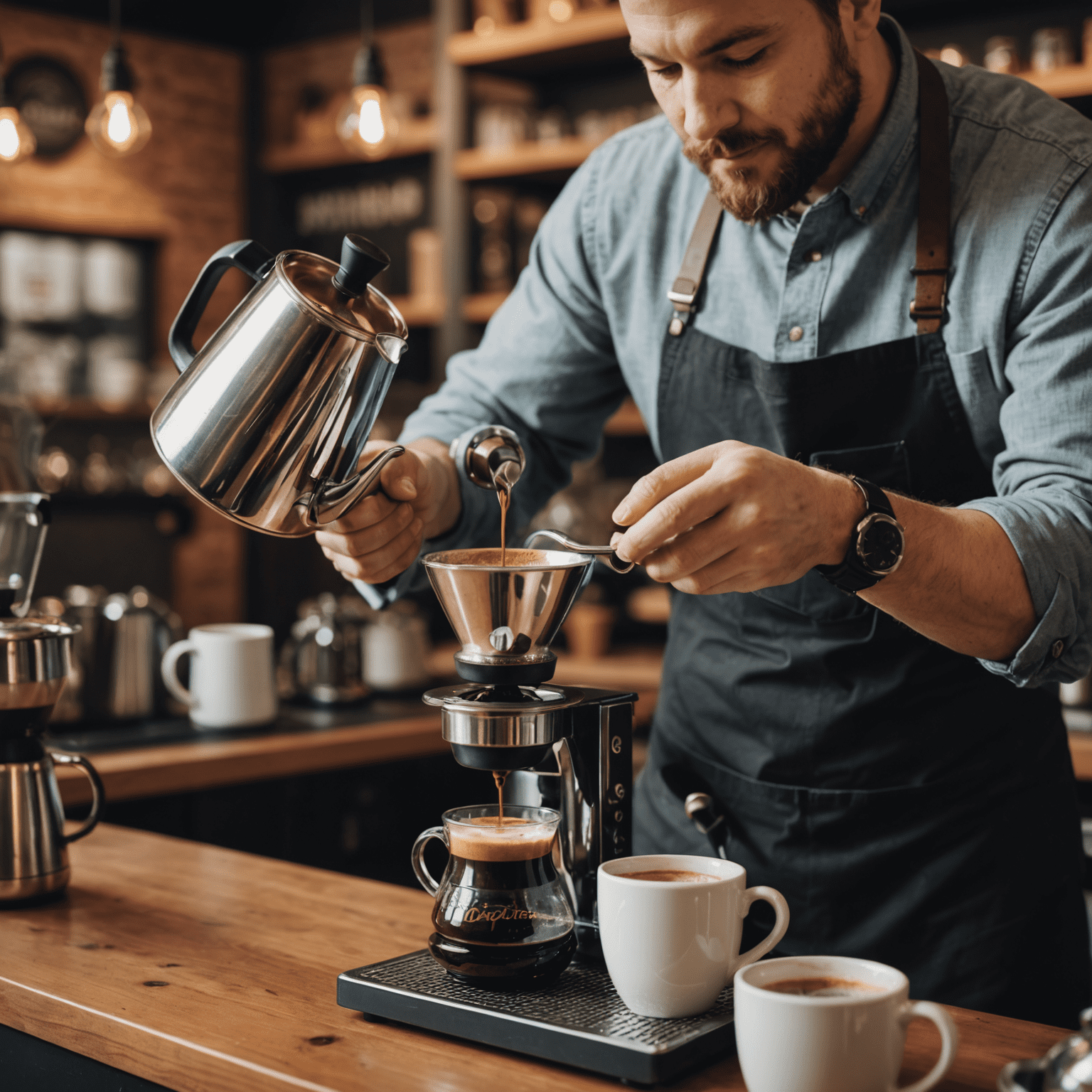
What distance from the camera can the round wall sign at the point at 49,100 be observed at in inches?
180

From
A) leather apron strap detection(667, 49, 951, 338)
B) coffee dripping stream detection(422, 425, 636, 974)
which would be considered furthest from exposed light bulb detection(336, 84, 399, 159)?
coffee dripping stream detection(422, 425, 636, 974)

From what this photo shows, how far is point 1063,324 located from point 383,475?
2.29ft

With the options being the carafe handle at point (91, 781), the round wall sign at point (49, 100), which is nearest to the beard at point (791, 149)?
the carafe handle at point (91, 781)

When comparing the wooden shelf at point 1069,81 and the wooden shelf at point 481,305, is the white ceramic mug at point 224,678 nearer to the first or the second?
the wooden shelf at point 481,305

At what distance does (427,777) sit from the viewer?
2787 mm

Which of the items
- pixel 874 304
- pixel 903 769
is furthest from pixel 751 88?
pixel 903 769

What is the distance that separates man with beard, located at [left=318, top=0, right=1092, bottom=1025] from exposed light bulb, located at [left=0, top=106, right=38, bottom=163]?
1743 mm

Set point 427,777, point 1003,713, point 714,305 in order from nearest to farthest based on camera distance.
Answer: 1. point 1003,713
2. point 714,305
3. point 427,777

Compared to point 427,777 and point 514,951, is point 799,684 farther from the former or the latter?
point 427,777

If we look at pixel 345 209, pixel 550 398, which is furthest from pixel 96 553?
pixel 550 398

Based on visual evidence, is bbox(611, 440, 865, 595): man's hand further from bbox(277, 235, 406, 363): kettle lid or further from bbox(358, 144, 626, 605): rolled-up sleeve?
bbox(358, 144, 626, 605): rolled-up sleeve

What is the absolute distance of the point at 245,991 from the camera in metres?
1.15

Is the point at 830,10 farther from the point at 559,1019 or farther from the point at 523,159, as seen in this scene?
the point at 523,159

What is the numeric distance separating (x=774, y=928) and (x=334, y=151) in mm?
4126
